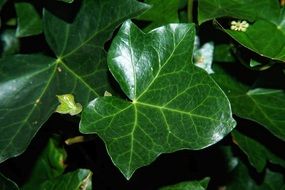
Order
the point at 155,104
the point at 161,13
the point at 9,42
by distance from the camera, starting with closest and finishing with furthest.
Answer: the point at 155,104 < the point at 161,13 < the point at 9,42

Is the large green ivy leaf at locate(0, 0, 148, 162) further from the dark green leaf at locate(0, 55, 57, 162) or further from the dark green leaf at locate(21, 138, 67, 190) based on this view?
the dark green leaf at locate(21, 138, 67, 190)

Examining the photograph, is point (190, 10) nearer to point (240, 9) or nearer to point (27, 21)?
point (240, 9)

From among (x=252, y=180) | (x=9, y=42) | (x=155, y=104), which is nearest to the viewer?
(x=155, y=104)

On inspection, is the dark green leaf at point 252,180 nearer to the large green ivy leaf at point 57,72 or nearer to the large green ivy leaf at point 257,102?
the large green ivy leaf at point 257,102

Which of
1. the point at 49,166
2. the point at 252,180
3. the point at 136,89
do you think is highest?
the point at 136,89

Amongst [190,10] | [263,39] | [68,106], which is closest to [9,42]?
[68,106]

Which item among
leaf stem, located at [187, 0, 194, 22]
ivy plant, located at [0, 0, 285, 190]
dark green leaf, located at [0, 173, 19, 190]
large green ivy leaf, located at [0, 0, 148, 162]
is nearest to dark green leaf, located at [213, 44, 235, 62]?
ivy plant, located at [0, 0, 285, 190]

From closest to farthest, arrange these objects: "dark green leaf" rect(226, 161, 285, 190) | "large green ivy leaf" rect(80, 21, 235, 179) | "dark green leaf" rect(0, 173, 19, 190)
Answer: "large green ivy leaf" rect(80, 21, 235, 179) < "dark green leaf" rect(0, 173, 19, 190) < "dark green leaf" rect(226, 161, 285, 190)

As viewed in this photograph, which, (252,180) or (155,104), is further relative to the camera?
(252,180)
